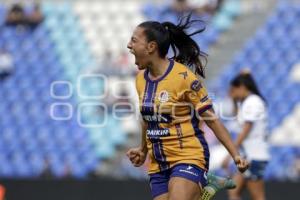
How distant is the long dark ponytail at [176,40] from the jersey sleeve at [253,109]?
2.11 metres

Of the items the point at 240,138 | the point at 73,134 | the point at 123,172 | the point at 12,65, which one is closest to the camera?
the point at 240,138

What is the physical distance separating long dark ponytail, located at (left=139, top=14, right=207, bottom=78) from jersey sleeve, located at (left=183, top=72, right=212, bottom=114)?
11.4 inches

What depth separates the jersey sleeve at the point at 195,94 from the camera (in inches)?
201

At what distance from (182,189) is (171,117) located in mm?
503

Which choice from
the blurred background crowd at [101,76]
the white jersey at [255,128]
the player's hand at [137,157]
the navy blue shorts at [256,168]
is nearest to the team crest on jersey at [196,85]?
the player's hand at [137,157]

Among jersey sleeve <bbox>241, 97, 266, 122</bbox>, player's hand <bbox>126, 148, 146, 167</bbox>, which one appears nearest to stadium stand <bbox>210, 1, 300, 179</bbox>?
jersey sleeve <bbox>241, 97, 266, 122</bbox>

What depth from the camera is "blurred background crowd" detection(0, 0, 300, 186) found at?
12172mm

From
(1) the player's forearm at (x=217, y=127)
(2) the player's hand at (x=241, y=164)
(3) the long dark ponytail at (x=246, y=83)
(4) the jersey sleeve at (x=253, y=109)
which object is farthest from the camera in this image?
(3) the long dark ponytail at (x=246, y=83)

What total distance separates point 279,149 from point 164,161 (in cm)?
725

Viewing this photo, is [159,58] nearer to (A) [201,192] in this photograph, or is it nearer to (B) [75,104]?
(A) [201,192]

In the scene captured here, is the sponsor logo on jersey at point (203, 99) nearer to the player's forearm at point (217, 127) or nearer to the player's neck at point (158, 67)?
the player's forearm at point (217, 127)

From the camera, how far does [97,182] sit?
1026 cm

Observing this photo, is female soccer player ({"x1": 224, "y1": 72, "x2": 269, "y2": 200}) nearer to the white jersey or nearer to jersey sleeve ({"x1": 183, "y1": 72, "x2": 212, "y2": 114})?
the white jersey

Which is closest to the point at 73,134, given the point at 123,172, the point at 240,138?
the point at 123,172
